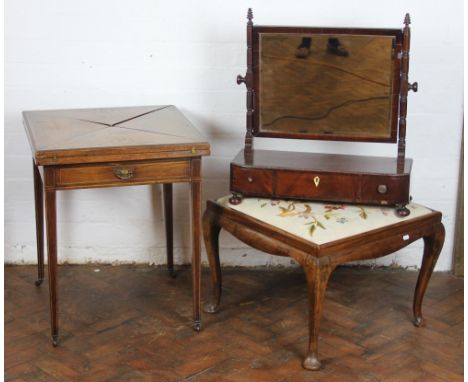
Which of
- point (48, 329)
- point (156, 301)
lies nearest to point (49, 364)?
point (48, 329)

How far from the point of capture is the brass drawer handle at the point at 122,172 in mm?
3131

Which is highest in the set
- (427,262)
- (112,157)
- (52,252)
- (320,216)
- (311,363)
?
(112,157)

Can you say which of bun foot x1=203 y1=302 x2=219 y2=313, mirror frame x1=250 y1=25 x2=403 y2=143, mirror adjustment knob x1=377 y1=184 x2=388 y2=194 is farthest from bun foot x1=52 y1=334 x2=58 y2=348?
mirror adjustment knob x1=377 y1=184 x2=388 y2=194

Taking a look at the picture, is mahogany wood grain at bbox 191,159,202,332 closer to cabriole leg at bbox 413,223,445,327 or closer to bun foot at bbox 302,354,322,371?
bun foot at bbox 302,354,322,371

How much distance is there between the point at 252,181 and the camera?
3410 millimetres

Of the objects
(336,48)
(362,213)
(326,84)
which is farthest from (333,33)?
(362,213)

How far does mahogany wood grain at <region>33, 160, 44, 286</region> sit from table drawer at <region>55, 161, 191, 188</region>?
0.64 meters

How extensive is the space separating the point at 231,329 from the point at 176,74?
1216 millimetres

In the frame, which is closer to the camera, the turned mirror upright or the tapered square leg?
the turned mirror upright

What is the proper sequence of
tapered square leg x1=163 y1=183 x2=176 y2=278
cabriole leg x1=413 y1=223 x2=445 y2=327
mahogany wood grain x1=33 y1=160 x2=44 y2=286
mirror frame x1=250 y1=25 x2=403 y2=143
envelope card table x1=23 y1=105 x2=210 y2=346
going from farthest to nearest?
1. tapered square leg x1=163 y1=183 x2=176 y2=278
2. mahogany wood grain x1=33 y1=160 x2=44 y2=286
3. cabriole leg x1=413 y1=223 x2=445 y2=327
4. mirror frame x1=250 y1=25 x2=403 y2=143
5. envelope card table x1=23 y1=105 x2=210 y2=346

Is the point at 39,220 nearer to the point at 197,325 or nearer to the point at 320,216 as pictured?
the point at 197,325

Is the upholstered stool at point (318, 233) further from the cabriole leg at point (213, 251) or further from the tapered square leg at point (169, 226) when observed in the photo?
the tapered square leg at point (169, 226)

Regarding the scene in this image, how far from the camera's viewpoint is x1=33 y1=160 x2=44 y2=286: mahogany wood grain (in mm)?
3750

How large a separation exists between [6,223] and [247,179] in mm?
1370
